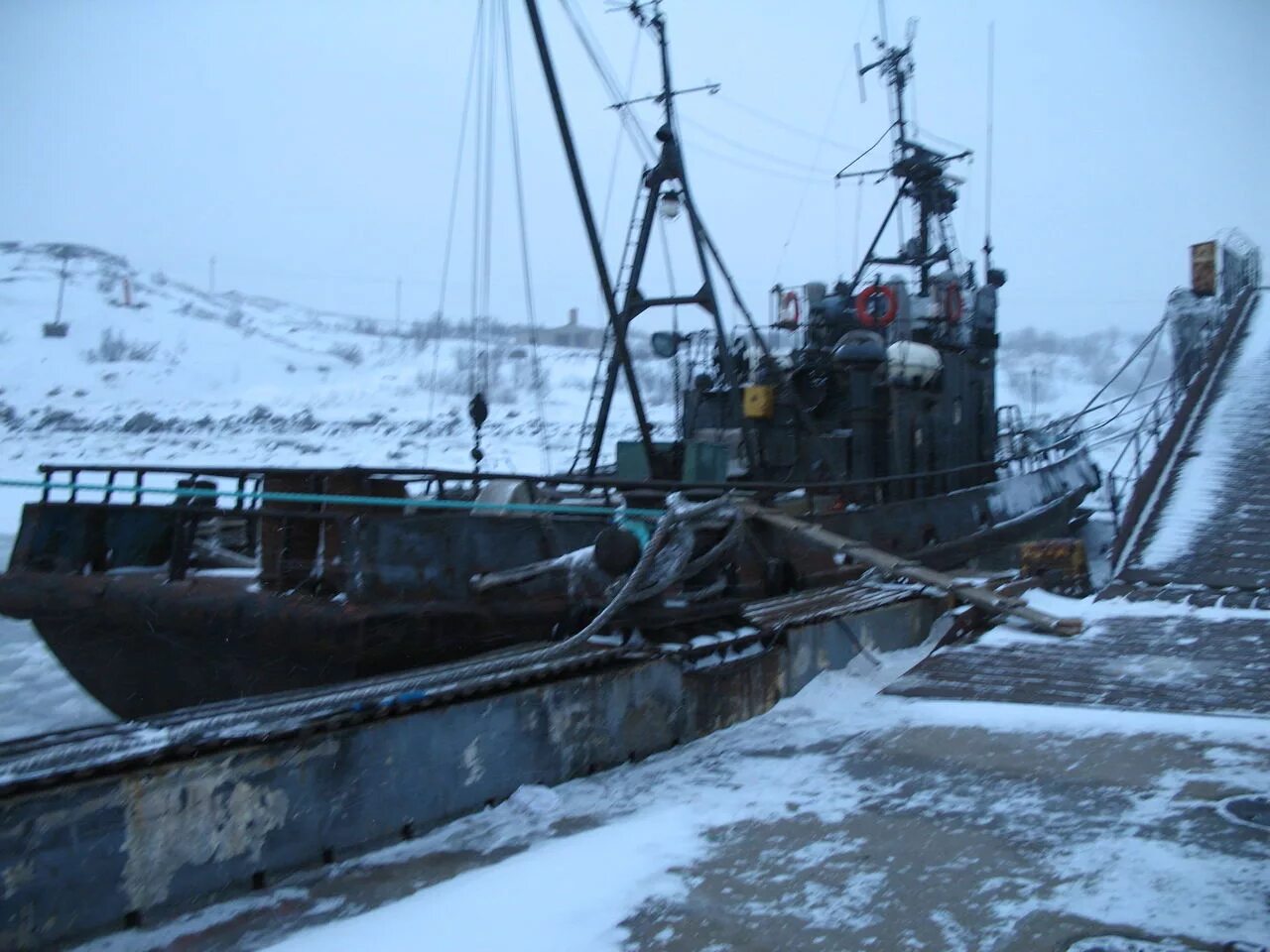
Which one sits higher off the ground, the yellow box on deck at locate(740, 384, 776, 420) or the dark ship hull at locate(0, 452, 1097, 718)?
the yellow box on deck at locate(740, 384, 776, 420)

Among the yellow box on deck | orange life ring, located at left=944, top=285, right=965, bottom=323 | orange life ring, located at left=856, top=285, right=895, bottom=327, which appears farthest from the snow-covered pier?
orange life ring, located at left=944, top=285, right=965, bottom=323

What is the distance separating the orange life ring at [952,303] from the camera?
1473cm

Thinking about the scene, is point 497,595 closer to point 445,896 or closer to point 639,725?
point 639,725

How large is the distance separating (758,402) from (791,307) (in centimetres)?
375

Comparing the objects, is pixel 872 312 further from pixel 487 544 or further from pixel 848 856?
pixel 848 856

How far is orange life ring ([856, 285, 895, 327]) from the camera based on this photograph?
44.8 feet

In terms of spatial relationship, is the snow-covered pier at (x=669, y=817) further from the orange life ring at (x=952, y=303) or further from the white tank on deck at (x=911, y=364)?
the orange life ring at (x=952, y=303)

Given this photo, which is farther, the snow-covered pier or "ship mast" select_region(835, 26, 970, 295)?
"ship mast" select_region(835, 26, 970, 295)

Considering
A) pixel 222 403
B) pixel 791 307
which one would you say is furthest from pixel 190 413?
pixel 791 307

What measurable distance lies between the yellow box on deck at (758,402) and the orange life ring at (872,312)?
258 cm

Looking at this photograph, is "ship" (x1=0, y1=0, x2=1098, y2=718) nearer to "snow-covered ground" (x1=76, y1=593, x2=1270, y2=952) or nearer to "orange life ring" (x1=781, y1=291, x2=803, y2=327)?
"snow-covered ground" (x1=76, y1=593, x2=1270, y2=952)

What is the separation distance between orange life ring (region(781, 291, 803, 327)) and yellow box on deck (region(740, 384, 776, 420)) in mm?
3401

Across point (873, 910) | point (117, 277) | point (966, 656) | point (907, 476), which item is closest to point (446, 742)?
point (873, 910)

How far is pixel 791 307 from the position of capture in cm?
1516
